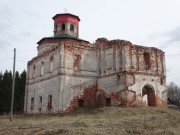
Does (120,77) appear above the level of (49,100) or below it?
above

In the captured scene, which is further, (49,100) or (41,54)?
(41,54)

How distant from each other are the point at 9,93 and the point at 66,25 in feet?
50.5

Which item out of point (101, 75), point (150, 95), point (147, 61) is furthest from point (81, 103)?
point (147, 61)

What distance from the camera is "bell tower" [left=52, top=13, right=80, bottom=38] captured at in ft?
99.5

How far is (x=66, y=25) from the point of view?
1196 inches

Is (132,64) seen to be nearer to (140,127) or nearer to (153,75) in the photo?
(153,75)

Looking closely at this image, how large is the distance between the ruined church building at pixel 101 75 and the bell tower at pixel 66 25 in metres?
3.70

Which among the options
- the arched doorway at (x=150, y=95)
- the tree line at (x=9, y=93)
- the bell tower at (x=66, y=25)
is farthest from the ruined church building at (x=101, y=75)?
the tree line at (x=9, y=93)

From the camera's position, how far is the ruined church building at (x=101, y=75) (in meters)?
23.6

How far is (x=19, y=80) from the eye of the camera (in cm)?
4181

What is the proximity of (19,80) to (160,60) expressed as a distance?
23.7 meters

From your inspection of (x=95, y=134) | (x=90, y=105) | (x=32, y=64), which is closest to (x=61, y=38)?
(x=32, y=64)

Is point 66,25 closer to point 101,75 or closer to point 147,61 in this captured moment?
point 101,75

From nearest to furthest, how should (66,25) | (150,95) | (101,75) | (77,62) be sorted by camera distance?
(150,95)
(77,62)
(101,75)
(66,25)
